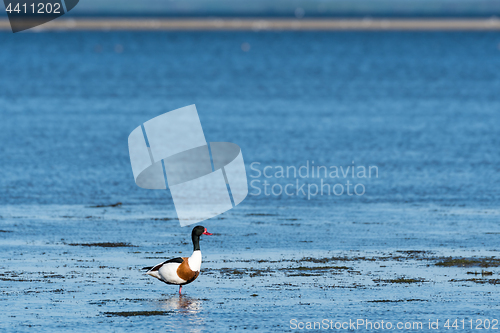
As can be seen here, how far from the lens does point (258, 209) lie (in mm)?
→ 17562

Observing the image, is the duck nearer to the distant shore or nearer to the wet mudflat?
the wet mudflat

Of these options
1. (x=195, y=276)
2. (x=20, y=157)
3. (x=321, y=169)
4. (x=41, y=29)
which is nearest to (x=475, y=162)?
(x=321, y=169)

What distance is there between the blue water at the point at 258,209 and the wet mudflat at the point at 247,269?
4 cm

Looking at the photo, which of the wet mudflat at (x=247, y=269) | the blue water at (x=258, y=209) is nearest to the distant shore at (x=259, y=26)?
the blue water at (x=258, y=209)

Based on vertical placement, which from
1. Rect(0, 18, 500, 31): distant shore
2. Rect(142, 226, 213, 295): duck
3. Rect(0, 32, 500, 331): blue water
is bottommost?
Rect(0, 18, 500, 31): distant shore

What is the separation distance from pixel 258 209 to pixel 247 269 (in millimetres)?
4868

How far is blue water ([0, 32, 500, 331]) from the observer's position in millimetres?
11055

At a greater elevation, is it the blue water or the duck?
the duck

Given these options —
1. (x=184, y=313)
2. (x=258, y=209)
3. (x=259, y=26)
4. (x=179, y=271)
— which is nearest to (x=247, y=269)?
(x=179, y=271)

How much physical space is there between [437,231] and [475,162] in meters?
8.95

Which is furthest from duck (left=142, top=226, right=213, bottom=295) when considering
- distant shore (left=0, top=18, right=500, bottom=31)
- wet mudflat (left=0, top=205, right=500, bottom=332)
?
distant shore (left=0, top=18, right=500, bottom=31)

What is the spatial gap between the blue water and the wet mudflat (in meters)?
0.04

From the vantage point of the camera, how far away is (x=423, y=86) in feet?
181

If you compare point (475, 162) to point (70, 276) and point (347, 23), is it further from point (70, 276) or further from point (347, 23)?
point (347, 23)
